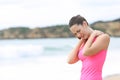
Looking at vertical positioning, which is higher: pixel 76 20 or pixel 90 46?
pixel 76 20

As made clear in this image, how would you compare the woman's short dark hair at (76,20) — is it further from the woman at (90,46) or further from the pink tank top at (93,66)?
the pink tank top at (93,66)

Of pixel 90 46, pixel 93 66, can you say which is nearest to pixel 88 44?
pixel 90 46

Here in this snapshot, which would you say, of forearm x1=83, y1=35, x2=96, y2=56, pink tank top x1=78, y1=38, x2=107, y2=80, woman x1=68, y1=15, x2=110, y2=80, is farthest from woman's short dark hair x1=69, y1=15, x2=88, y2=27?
pink tank top x1=78, y1=38, x2=107, y2=80

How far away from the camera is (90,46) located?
2.91m

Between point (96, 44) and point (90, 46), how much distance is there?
39 mm

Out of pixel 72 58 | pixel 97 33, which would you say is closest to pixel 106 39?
pixel 97 33

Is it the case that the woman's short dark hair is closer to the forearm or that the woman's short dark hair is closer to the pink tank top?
the forearm

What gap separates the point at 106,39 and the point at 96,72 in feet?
0.70

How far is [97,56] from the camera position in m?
2.94

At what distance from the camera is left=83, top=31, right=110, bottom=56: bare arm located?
2.89 meters

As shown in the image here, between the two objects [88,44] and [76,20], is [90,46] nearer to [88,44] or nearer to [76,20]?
[88,44]

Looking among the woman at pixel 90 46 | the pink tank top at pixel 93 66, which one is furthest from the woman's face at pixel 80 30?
the pink tank top at pixel 93 66

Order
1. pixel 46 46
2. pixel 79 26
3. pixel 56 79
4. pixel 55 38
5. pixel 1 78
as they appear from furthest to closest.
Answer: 1. pixel 55 38
2. pixel 46 46
3. pixel 1 78
4. pixel 56 79
5. pixel 79 26

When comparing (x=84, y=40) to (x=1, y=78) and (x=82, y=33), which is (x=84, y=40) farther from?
(x=1, y=78)
